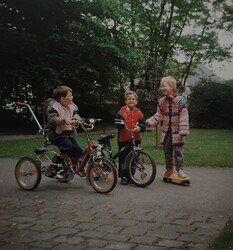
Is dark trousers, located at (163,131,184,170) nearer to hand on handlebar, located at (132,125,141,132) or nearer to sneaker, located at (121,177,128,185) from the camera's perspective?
hand on handlebar, located at (132,125,141,132)

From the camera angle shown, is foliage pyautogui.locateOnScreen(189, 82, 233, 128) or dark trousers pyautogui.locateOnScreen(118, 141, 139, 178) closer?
dark trousers pyautogui.locateOnScreen(118, 141, 139, 178)

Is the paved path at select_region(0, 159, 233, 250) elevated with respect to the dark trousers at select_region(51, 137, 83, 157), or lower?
lower

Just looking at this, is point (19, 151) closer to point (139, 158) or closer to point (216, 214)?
point (139, 158)

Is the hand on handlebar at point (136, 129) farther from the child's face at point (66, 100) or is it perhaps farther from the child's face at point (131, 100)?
the child's face at point (66, 100)

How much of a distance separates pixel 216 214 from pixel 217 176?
2861 mm

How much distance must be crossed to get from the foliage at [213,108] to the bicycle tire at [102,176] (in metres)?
19.4

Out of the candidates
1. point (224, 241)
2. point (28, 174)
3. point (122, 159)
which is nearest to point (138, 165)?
point (122, 159)

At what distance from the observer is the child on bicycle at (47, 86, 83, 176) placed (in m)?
6.69

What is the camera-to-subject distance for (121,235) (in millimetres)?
4230

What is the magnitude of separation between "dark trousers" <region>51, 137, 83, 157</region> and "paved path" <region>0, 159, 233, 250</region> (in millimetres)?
574

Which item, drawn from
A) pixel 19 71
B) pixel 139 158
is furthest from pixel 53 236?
pixel 19 71

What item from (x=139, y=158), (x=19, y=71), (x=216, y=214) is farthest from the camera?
(x=19, y=71)

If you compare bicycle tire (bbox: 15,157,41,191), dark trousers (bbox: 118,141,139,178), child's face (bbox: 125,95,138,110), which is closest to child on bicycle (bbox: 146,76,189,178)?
child's face (bbox: 125,95,138,110)

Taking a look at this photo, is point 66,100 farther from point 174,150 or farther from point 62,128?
point 174,150
